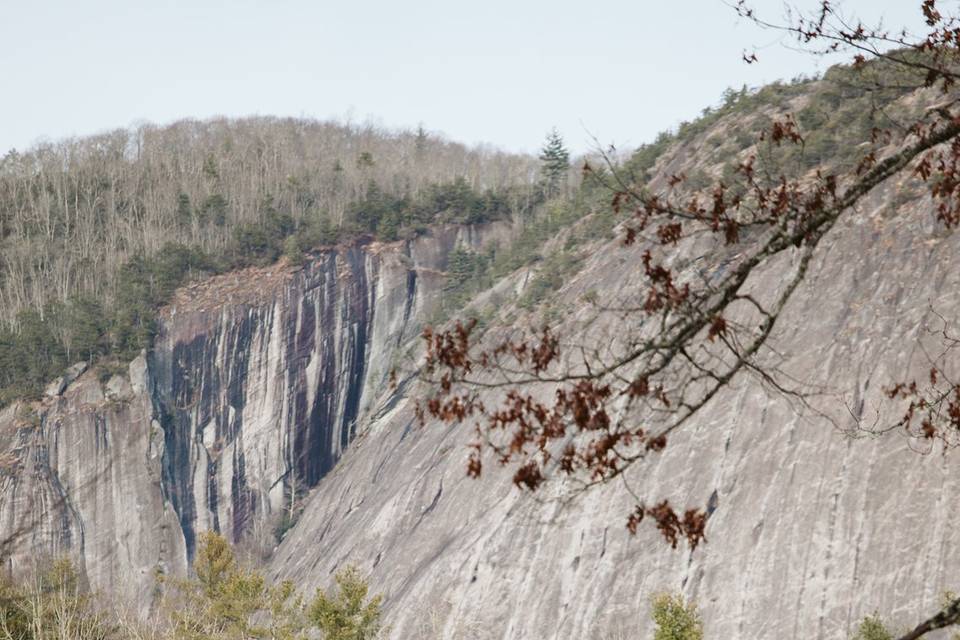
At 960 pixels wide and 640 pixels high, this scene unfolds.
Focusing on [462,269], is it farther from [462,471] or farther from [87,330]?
[462,471]

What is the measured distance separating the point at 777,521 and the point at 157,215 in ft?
184

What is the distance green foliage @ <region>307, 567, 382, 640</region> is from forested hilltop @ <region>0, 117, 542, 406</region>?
141ft

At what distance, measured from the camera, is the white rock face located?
30531 millimetres

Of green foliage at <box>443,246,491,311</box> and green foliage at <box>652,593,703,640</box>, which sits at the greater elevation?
green foliage at <box>652,593,703,640</box>

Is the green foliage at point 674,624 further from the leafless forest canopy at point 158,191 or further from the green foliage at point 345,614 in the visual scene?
the leafless forest canopy at point 158,191

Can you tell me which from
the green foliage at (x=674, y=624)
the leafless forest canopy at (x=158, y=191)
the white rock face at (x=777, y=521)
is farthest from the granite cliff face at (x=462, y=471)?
the leafless forest canopy at (x=158, y=191)

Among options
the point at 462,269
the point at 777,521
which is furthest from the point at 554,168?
the point at 777,521

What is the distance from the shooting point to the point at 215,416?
69.2 metres

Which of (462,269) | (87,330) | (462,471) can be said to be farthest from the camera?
(462,269)

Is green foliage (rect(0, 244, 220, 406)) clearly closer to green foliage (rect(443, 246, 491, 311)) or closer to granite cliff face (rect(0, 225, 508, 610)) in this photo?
granite cliff face (rect(0, 225, 508, 610))

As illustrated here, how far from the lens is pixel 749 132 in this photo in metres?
53.9

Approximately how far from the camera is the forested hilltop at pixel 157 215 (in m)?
69.4

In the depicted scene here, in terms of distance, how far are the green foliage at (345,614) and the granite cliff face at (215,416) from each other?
116 ft

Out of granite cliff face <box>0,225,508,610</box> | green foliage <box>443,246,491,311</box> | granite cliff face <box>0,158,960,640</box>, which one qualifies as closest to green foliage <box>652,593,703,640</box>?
granite cliff face <box>0,158,960,640</box>
